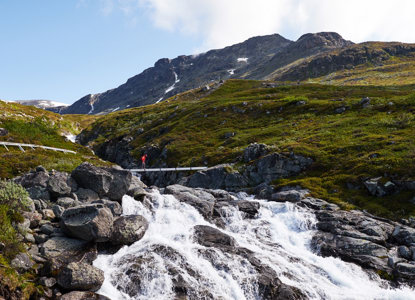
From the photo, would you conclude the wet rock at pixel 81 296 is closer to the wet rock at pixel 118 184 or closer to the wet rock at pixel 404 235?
the wet rock at pixel 118 184

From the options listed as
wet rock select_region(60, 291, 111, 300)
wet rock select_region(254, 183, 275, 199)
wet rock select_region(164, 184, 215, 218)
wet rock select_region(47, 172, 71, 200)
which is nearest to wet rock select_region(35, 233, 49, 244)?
wet rock select_region(60, 291, 111, 300)

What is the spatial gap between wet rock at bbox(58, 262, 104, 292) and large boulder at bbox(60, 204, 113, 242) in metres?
3.12

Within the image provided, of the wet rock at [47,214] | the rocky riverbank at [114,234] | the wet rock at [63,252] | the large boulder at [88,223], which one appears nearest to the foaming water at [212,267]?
the rocky riverbank at [114,234]

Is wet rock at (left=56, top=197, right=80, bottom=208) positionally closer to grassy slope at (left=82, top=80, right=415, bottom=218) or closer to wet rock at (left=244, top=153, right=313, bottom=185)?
grassy slope at (left=82, top=80, right=415, bottom=218)

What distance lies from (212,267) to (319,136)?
3612 centimetres

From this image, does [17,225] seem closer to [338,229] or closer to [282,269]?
[282,269]

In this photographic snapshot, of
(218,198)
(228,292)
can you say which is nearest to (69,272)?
(228,292)

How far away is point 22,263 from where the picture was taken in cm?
1405

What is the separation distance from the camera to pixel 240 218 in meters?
27.5

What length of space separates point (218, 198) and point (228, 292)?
15.8 metres

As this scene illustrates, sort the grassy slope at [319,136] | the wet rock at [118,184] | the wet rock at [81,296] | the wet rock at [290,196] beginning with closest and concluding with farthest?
the wet rock at [81,296]
the wet rock at [118,184]
the wet rock at [290,196]
the grassy slope at [319,136]

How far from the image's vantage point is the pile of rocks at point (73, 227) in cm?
1429

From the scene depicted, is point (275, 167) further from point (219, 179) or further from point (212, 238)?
point (212, 238)

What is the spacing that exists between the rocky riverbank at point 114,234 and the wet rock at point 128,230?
6 cm
